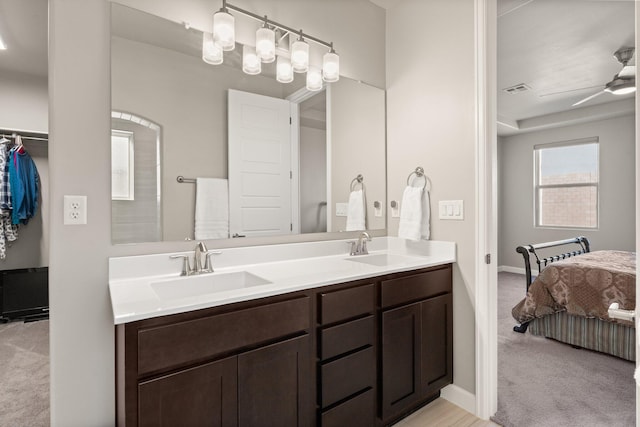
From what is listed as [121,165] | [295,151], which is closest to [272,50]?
[295,151]

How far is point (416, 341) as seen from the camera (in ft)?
5.92

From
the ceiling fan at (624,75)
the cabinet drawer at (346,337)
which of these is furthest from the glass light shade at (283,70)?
the ceiling fan at (624,75)

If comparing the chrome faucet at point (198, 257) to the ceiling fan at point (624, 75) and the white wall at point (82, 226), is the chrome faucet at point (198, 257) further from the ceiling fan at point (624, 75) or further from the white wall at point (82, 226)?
the ceiling fan at point (624, 75)

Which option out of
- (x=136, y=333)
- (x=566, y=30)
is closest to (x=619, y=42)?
(x=566, y=30)

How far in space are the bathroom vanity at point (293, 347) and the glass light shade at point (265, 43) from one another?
115 cm

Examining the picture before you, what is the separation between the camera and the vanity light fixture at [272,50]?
167 centimetres

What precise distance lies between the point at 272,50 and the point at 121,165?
100 centimetres

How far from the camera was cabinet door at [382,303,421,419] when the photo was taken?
165cm

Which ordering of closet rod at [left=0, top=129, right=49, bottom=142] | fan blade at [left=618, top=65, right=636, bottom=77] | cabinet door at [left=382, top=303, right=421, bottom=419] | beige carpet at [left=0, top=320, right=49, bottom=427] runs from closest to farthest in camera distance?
cabinet door at [left=382, top=303, right=421, bottom=419]
beige carpet at [left=0, top=320, right=49, bottom=427]
fan blade at [left=618, top=65, right=636, bottom=77]
closet rod at [left=0, top=129, right=49, bottom=142]

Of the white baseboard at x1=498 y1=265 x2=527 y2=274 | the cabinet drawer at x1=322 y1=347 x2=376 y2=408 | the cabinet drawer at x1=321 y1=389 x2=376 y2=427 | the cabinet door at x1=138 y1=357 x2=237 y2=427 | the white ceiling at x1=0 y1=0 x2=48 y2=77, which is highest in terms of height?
the white ceiling at x1=0 y1=0 x2=48 y2=77

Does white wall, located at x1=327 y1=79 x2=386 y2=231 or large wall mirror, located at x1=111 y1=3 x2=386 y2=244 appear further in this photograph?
white wall, located at x1=327 y1=79 x2=386 y2=231

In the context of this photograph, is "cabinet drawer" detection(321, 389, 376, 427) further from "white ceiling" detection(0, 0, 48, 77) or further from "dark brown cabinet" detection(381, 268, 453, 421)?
"white ceiling" detection(0, 0, 48, 77)

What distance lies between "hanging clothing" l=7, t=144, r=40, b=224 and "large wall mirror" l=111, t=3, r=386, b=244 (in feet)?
9.30

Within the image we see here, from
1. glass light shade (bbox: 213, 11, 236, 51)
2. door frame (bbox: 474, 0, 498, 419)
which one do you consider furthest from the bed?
glass light shade (bbox: 213, 11, 236, 51)
